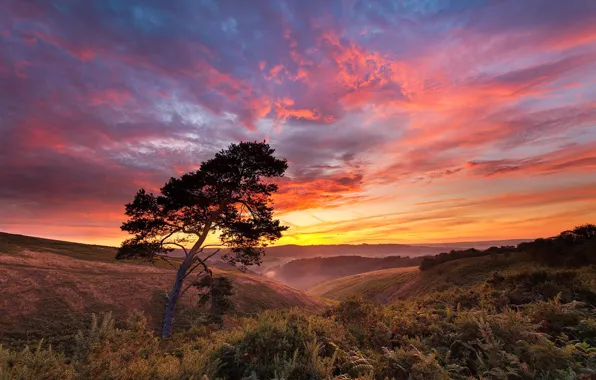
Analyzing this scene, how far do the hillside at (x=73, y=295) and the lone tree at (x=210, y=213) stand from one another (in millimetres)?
8764

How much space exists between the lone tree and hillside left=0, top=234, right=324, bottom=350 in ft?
28.8

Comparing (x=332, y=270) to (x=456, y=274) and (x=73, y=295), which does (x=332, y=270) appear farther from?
(x=73, y=295)

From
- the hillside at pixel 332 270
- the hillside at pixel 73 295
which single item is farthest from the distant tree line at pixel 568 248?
the hillside at pixel 332 270

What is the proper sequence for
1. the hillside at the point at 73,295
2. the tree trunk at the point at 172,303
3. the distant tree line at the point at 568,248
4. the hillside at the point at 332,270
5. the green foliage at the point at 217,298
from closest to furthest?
the tree trunk at the point at 172,303
the hillside at the point at 73,295
the green foliage at the point at 217,298
the distant tree line at the point at 568,248
the hillside at the point at 332,270

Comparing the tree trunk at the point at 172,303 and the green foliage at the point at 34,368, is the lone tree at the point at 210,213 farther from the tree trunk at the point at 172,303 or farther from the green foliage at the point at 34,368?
the green foliage at the point at 34,368

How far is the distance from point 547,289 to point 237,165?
19.4m

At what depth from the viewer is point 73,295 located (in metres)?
28.8

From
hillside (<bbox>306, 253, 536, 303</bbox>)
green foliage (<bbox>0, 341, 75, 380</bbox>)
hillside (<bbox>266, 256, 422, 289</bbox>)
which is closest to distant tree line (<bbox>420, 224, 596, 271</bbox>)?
hillside (<bbox>306, 253, 536, 303</bbox>)

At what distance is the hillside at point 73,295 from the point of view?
23.3m

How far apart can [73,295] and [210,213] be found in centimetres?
1855

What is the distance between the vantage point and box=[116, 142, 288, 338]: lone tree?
2166 centimetres

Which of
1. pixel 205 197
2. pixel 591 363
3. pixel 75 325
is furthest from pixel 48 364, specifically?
pixel 75 325

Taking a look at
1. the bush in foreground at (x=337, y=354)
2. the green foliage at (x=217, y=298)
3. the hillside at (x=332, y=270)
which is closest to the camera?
the bush in foreground at (x=337, y=354)

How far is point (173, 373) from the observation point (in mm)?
4598
